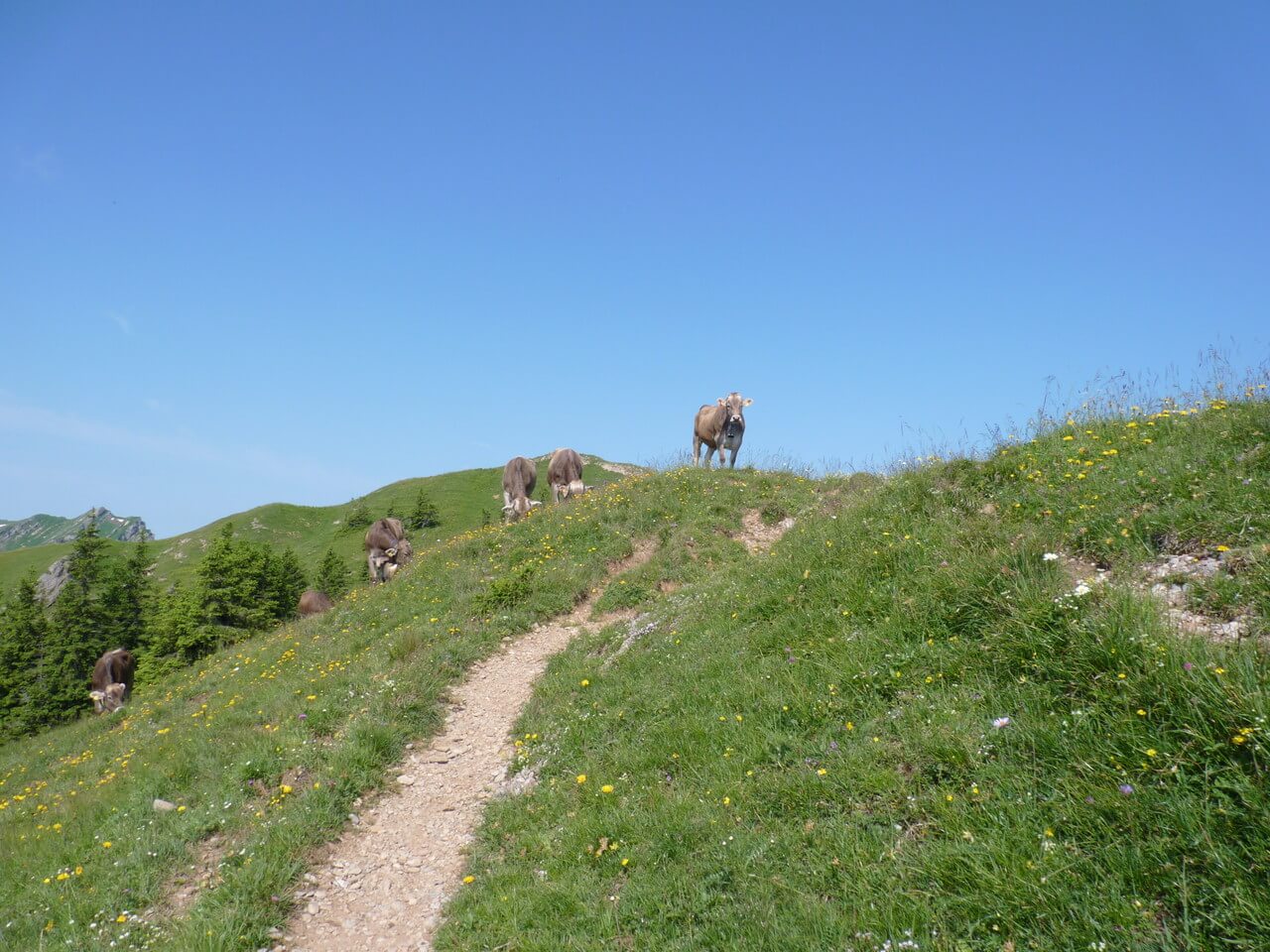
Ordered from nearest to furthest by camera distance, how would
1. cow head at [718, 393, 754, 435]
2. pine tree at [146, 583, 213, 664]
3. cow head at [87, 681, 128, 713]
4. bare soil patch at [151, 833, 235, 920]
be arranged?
bare soil patch at [151, 833, 235, 920] → cow head at [718, 393, 754, 435] → cow head at [87, 681, 128, 713] → pine tree at [146, 583, 213, 664]

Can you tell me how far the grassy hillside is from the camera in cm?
7169

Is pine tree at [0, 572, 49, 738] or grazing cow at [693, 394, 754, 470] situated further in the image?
pine tree at [0, 572, 49, 738]

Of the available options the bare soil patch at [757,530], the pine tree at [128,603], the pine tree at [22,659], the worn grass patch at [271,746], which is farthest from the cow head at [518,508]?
the pine tree at [128,603]

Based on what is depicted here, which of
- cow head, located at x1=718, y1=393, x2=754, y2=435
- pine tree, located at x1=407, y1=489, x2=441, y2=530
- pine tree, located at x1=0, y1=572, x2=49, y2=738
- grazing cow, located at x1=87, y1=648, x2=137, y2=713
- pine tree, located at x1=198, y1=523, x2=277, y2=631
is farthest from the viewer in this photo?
pine tree, located at x1=407, y1=489, x2=441, y2=530

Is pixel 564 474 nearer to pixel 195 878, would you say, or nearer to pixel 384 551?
pixel 384 551

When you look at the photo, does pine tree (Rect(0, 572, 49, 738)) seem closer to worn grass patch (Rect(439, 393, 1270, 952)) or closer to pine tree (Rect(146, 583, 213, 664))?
pine tree (Rect(146, 583, 213, 664))

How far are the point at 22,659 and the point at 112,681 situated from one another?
23375 millimetres

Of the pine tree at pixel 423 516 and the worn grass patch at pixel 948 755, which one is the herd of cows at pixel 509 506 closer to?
the worn grass patch at pixel 948 755

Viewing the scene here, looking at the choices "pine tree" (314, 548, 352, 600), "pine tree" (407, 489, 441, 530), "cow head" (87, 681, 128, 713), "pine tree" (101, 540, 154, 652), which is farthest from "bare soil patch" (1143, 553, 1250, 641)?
"pine tree" (407, 489, 441, 530)

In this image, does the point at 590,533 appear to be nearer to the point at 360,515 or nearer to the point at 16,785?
the point at 16,785

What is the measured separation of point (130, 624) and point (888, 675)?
187 ft

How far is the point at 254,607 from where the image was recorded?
4372 centimetres

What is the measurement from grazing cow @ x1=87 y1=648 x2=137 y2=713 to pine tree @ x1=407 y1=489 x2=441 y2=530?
3769cm

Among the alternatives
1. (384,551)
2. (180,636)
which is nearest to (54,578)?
(180,636)
